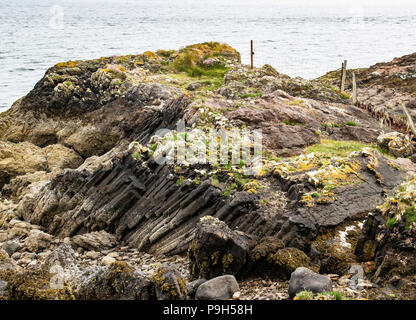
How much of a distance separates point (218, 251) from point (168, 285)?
7.75 ft

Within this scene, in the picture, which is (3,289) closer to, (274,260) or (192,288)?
(192,288)

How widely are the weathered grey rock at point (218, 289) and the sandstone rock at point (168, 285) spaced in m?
0.49

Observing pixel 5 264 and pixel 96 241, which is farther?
pixel 96 241

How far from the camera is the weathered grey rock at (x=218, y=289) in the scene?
9828mm

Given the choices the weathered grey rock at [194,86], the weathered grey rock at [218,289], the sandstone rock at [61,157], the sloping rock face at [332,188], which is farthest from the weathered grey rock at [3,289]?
the weathered grey rock at [194,86]

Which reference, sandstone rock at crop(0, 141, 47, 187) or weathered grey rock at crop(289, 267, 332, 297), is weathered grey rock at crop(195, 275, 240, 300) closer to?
weathered grey rock at crop(289, 267, 332, 297)

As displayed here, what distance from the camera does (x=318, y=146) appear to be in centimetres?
1889

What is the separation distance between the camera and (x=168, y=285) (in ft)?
31.5

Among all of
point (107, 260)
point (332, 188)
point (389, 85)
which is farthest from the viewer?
point (389, 85)

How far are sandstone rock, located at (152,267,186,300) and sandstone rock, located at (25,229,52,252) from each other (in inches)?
369

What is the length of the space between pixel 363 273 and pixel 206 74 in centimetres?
2529

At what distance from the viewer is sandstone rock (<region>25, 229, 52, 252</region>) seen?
1707 centimetres

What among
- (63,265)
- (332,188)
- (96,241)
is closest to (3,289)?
(63,265)

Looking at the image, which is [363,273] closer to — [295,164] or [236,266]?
[236,266]
